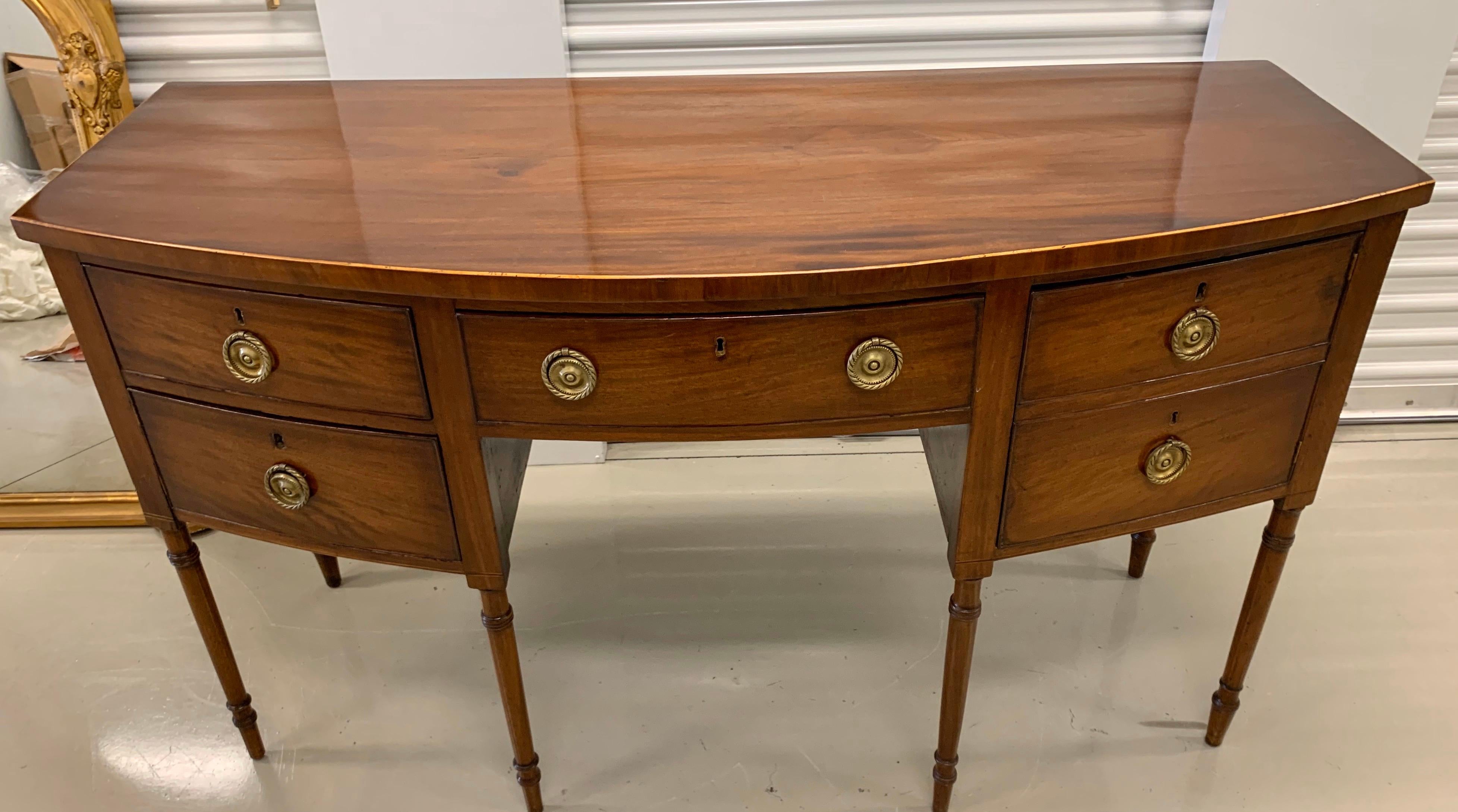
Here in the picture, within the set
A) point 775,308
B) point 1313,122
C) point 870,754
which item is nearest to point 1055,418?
point 775,308

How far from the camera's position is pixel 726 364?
110cm

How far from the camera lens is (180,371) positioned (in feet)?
3.92

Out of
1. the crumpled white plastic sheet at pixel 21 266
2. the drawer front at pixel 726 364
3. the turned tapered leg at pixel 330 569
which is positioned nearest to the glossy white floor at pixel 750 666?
the turned tapered leg at pixel 330 569

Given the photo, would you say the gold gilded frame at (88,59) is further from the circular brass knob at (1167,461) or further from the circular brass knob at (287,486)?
the circular brass knob at (1167,461)

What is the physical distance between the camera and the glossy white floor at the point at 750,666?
1.57 metres

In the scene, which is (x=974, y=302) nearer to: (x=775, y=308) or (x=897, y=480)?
(x=775, y=308)

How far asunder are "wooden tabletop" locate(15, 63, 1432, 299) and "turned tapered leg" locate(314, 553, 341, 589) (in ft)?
2.65

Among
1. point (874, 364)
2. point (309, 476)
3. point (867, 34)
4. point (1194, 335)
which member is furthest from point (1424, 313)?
point (309, 476)

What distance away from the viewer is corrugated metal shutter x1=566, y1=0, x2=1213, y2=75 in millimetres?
1912

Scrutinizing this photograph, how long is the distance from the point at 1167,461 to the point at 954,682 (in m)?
0.40

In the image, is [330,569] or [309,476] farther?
[330,569]

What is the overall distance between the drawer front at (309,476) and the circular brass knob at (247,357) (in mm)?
64

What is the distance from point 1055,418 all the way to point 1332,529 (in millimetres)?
1205

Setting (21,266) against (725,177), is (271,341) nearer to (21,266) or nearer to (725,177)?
(725,177)
